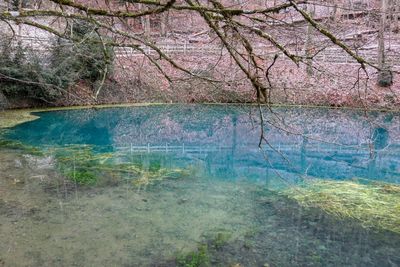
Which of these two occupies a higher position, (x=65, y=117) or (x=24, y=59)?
(x=24, y=59)

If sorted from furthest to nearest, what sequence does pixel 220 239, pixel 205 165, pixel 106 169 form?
pixel 205 165
pixel 106 169
pixel 220 239

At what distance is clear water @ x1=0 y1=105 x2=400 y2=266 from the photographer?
4.21 m

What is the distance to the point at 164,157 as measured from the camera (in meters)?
9.05

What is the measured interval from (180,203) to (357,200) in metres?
2.79

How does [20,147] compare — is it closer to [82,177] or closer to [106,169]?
[106,169]

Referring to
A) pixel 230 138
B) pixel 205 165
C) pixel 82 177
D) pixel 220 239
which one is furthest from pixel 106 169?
pixel 230 138

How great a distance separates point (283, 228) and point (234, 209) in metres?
0.86

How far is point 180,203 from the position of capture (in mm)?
5812

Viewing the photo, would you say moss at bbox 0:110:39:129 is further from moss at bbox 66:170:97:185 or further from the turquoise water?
moss at bbox 66:170:97:185

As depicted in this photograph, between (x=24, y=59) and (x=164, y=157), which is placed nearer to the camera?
(x=164, y=157)

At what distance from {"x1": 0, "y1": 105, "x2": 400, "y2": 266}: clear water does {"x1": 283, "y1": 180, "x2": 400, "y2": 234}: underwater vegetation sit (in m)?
0.27

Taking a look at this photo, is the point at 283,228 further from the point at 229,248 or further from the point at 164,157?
the point at 164,157

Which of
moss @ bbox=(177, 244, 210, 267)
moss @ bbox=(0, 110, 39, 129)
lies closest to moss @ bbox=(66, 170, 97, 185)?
moss @ bbox=(177, 244, 210, 267)

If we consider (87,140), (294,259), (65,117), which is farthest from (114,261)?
(65,117)
